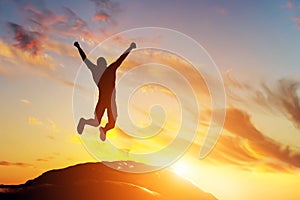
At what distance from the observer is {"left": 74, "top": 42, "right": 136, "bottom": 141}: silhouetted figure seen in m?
13.1

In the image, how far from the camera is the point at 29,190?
3453 cm

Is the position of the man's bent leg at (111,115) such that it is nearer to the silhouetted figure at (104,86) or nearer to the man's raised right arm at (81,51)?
the silhouetted figure at (104,86)

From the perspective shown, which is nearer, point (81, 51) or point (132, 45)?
point (132, 45)

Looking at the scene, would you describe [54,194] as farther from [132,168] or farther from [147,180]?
[132,168]

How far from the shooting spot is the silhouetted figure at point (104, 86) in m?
13.1

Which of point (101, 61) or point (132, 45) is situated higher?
point (132, 45)

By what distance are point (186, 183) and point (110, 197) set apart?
253ft

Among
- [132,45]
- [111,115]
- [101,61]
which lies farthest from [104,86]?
A: [132,45]

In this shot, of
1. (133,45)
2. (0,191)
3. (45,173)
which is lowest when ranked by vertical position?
(0,191)

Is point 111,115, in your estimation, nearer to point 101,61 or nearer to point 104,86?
point 104,86

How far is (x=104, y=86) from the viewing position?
1330cm

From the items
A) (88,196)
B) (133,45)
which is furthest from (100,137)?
(88,196)

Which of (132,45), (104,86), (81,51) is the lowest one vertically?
(104,86)

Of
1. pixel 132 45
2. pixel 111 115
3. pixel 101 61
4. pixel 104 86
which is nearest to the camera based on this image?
pixel 101 61
